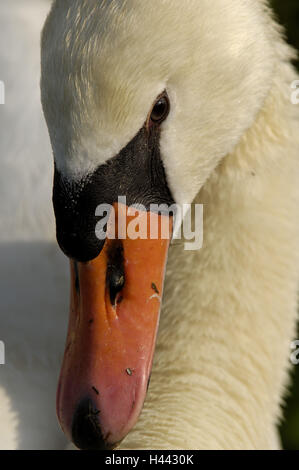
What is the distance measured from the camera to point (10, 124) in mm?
3156

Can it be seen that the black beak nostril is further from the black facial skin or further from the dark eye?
the dark eye

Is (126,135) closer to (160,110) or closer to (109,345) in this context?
(160,110)

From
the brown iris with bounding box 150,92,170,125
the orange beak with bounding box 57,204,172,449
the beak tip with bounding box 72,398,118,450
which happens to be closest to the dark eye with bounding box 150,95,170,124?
the brown iris with bounding box 150,92,170,125

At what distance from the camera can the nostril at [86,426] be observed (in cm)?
189

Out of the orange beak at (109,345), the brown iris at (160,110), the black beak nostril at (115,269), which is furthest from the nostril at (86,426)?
the brown iris at (160,110)

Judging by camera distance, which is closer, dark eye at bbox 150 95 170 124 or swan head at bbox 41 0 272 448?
swan head at bbox 41 0 272 448

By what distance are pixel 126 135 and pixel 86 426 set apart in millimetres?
630

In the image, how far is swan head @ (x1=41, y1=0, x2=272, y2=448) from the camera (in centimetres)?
174

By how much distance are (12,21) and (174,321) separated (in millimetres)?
1635

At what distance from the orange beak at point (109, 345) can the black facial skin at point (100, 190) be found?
4 cm

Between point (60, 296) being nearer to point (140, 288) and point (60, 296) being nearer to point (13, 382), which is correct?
point (13, 382)

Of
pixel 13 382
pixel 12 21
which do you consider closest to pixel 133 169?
pixel 13 382
